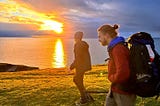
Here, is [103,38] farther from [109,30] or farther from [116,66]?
[116,66]

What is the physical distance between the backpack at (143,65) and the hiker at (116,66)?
4.9 inches

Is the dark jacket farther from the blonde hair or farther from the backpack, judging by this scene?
the backpack

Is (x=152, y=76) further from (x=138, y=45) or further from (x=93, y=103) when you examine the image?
(x=93, y=103)

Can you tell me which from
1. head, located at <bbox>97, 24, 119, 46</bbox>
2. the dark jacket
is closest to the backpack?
head, located at <bbox>97, 24, 119, 46</bbox>

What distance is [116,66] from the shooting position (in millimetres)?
5793

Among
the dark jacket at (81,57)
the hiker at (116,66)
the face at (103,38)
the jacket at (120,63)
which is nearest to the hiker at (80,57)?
the dark jacket at (81,57)

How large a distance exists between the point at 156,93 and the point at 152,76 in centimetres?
37

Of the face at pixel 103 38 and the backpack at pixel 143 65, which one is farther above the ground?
Result: the face at pixel 103 38

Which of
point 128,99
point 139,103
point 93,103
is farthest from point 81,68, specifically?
point 128,99

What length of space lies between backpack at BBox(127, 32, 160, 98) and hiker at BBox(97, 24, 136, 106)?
0.41ft

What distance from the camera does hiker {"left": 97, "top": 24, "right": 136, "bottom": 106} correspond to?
5.72 metres

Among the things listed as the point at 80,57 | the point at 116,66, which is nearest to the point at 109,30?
the point at 116,66

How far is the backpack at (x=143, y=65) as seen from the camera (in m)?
5.70

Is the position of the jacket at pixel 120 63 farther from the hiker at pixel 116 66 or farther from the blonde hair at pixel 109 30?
the blonde hair at pixel 109 30
